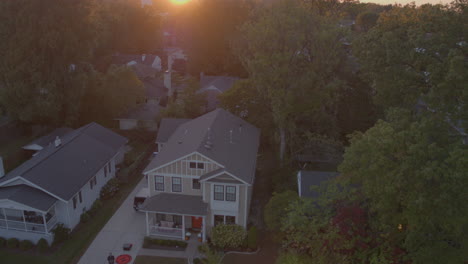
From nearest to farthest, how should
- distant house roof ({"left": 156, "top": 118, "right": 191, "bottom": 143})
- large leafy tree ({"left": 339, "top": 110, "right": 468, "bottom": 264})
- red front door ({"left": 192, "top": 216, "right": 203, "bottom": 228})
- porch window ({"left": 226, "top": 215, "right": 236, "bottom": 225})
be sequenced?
1. large leafy tree ({"left": 339, "top": 110, "right": 468, "bottom": 264})
2. porch window ({"left": 226, "top": 215, "right": 236, "bottom": 225})
3. red front door ({"left": 192, "top": 216, "right": 203, "bottom": 228})
4. distant house roof ({"left": 156, "top": 118, "right": 191, "bottom": 143})

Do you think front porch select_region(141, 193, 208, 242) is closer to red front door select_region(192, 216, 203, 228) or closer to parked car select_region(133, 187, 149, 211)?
red front door select_region(192, 216, 203, 228)

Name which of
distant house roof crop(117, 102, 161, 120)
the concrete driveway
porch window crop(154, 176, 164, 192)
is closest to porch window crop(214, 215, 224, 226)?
porch window crop(154, 176, 164, 192)

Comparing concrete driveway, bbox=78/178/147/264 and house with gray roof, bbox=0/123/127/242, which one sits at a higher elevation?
house with gray roof, bbox=0/123/127/242

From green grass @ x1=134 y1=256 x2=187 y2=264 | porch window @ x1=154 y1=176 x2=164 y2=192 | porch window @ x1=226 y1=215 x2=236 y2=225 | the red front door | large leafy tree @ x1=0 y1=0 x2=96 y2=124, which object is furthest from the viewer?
large leafy tree @ x1=0 y1=0 x2=96 y2=124

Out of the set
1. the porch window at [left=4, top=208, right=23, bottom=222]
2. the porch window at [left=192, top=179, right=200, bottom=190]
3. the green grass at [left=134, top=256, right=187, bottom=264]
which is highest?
the porch window at [left=192, top=179, right=200, bottom=190]

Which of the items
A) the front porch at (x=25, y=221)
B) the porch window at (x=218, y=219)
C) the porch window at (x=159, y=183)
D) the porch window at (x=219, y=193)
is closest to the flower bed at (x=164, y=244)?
the porch window at (x=218, y=219)

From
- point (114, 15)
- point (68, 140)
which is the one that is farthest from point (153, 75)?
point (68, 140)

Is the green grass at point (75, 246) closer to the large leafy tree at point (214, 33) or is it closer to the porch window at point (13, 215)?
the porch window at point (13, 215)
